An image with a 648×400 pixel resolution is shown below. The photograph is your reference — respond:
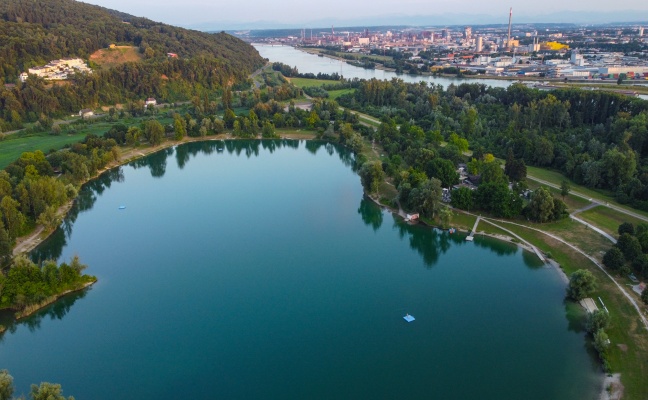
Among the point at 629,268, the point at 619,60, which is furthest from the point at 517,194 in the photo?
the point at 619,60

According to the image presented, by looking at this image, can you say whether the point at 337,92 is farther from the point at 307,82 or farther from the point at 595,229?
the point at 595,229

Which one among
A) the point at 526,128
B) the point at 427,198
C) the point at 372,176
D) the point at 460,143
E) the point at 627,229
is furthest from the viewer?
the point at 526,128

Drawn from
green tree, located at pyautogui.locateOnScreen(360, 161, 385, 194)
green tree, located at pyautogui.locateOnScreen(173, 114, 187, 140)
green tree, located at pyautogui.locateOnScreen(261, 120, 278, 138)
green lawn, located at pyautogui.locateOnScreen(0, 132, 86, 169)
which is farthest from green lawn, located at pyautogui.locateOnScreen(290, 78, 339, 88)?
green tree, located at pyautogui.locateOnScreen(360, 161, 385, 194)

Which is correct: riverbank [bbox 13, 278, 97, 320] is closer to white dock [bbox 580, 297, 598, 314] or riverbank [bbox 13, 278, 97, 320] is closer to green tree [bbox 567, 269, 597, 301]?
green tree [bbox 567, 269, 597, 301]

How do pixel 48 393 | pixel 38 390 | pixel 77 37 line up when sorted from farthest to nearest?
pixel 77 37
pixel 38 390
pixel 48 393

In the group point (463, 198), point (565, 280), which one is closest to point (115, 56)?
point (463, 198)

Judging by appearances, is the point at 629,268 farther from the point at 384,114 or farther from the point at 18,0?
the point at 18,0

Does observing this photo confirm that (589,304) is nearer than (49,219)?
Yes

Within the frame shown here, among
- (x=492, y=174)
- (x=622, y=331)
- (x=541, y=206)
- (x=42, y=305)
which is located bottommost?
(x=42, y=305)
